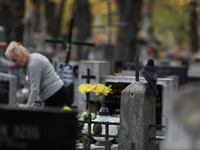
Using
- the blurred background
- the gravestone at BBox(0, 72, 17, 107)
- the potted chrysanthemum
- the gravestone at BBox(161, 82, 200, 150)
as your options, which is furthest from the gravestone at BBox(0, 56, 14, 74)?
the gravestone at BBox(161, 82, 200, 150)

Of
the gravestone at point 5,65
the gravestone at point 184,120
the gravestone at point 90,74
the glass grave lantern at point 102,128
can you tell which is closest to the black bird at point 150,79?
the glass grave lantern at point 102,128

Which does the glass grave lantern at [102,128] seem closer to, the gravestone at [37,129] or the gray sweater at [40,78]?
the gray sweater at [40,78]

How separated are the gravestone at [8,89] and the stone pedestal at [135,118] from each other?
4472 millimetres

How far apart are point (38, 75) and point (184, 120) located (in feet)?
11.1

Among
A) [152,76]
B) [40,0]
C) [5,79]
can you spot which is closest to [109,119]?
[152,76]

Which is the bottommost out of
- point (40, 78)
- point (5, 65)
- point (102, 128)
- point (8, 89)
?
point (102, 128)

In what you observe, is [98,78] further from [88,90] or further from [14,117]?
[14,117]

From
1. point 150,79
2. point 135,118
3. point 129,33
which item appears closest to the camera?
point 135,118

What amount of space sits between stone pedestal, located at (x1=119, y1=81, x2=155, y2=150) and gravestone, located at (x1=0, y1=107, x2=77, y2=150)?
1.88 m

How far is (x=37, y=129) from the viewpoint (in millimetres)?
3539

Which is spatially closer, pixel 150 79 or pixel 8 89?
pixel 150 79

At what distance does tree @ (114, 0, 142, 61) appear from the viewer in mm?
21625

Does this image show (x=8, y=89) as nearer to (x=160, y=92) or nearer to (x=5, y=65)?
(x=160, y=92)

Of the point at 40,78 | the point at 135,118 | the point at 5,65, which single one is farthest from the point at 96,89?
the point at 5,65
